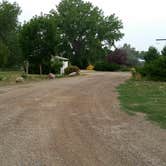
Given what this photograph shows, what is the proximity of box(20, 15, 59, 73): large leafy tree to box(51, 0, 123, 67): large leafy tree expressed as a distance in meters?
41.9

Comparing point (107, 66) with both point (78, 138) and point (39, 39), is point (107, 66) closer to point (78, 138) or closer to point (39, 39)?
point (39, 39)

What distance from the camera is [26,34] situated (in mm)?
41375

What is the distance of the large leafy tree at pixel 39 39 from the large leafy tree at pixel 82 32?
4189 centimetres

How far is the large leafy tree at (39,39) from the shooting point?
40844mm

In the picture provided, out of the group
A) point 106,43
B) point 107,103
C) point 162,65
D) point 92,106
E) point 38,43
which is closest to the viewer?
point 92,106

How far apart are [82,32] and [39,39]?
4625 cm

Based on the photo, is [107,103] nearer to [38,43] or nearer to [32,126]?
[32,126]

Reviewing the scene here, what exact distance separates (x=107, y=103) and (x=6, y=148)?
8663 mm

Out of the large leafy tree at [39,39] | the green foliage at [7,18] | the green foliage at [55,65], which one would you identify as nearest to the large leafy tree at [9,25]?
the green foliage at [7,18]

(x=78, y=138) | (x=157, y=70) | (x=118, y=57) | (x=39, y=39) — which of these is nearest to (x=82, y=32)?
(x=118, y=57)

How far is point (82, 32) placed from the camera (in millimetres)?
86312

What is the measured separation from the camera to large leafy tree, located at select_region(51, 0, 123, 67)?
3364 inches

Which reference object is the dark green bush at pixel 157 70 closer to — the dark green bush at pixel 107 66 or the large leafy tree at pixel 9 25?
the large leafy tree at pixel 9 25

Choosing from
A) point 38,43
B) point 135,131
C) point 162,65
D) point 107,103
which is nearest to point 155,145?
point 135,131
